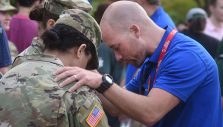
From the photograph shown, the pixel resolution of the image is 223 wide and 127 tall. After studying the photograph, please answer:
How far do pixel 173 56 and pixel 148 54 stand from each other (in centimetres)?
24

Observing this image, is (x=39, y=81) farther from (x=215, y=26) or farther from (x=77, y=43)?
(x=215, y=26)

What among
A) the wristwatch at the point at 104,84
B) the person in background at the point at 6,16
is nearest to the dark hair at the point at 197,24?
the person in background at the point at 6,16

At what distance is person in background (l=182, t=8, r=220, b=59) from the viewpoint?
8.70m

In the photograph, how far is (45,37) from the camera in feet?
12.3

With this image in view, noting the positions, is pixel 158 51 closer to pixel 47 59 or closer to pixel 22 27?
pixel 47 59

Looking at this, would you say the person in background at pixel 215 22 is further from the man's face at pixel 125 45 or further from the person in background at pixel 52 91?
the person in background at pixel 52 91

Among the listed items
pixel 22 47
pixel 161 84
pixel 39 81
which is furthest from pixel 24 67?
pixel 22 47

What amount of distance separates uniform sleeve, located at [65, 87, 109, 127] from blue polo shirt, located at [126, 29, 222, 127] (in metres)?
0.57

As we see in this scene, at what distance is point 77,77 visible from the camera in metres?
3.75

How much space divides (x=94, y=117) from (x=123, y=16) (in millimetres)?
886

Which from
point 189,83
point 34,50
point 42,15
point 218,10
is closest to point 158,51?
point 189,83

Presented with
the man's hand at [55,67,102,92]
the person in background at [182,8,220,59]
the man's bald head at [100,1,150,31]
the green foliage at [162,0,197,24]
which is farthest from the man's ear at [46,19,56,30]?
the green foliage at [162,0,197,24]

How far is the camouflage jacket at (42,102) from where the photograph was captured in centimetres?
359

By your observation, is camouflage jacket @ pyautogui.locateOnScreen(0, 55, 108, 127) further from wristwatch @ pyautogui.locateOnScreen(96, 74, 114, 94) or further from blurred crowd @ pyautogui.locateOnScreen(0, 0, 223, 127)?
blurred crowd @ pyautogui.locateOnScreen(0, 0, 223, 127)
